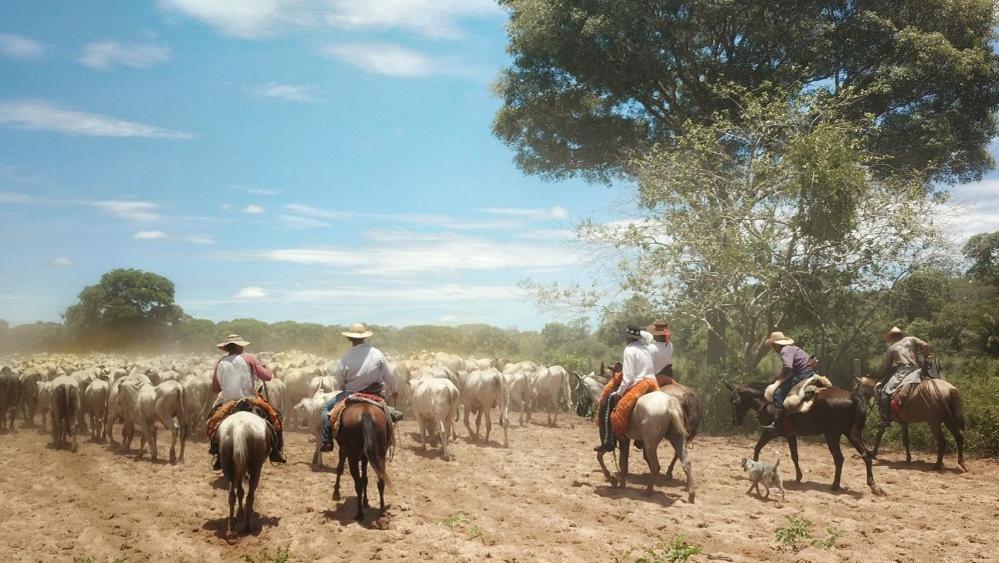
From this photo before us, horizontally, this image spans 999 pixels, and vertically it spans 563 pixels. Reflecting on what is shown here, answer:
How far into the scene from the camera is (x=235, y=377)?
31.9ft

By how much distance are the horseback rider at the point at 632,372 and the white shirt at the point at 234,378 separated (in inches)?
210

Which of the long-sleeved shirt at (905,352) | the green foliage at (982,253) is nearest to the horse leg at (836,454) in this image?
the long-sleeved shirt at (905,352)

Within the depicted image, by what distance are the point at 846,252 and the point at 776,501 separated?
10473 mm

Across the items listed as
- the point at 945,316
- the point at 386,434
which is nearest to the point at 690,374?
the point at 945,316

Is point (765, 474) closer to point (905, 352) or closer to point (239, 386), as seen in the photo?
point (905, 352)

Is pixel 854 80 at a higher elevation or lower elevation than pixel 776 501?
higher

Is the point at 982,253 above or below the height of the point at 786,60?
below

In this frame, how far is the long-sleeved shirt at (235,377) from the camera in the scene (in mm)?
9719

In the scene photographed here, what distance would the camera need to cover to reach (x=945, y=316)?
81.8 feet

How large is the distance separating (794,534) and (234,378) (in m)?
7.39

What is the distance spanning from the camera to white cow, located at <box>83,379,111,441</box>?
623 inches

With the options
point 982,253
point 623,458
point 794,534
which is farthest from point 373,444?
point 982,253

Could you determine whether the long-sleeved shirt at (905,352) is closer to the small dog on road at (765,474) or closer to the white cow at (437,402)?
the small dog on road at (765,474)

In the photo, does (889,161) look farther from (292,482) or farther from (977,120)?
(292,482)
